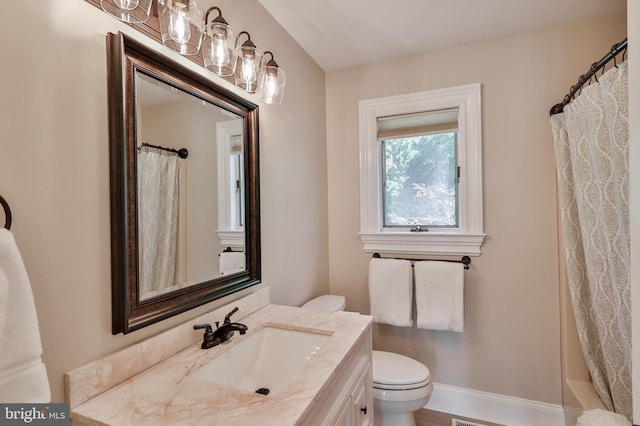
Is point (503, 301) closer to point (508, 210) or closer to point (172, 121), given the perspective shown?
point (508, 210)

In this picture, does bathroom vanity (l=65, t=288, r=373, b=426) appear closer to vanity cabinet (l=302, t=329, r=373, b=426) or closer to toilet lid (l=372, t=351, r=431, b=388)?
vanity cabinet (l=302, t=329, r=373, b=426)

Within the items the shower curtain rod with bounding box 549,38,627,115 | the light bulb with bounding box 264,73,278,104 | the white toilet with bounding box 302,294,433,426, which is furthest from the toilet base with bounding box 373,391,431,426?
the shower curtain rod with bounding box 549,38,627,115

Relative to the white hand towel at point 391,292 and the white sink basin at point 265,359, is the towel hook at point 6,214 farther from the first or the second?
the white hand towel at point 391,292

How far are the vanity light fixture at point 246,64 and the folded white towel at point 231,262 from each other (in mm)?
749

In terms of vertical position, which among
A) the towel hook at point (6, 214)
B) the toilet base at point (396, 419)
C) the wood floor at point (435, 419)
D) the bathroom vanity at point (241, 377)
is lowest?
the wood floor at point (435, 419)

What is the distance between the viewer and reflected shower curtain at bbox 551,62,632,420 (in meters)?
1.21

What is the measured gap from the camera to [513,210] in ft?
6.48

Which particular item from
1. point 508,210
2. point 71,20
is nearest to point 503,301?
point 508,210

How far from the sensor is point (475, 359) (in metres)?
2.07

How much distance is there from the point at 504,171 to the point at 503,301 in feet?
2.76

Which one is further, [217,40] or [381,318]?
[381,318]

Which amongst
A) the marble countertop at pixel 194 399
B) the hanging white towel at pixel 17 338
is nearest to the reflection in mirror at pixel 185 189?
the marble countertop at pixel 194 399

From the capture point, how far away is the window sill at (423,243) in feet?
6.72

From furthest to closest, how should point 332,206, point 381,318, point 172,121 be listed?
point 332,206 → point 381,318 → point 172,121
